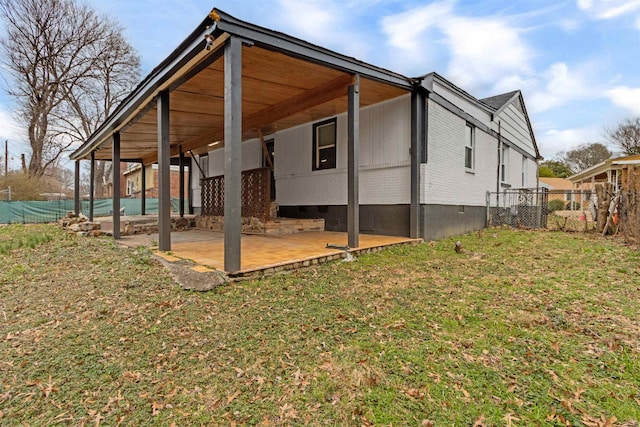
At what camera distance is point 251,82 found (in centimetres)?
570

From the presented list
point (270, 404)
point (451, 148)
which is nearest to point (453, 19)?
point (451, 148)

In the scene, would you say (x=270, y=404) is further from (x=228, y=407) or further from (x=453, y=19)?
(x=453, y=19)

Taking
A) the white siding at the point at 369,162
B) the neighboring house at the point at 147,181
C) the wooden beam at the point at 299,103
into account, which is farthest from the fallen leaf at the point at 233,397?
the neighboring house at the point at 147,181

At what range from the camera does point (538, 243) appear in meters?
7.16

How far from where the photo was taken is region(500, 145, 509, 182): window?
11.5 meters

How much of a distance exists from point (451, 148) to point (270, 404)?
301 inches

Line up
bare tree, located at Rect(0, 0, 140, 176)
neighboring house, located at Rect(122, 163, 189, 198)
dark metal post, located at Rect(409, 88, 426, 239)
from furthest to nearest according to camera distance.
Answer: neighboring house, located at Rect(122, 163, 189, 198) < bare tree, located at Rect(0, 0, 140, 176) < dark metal post, located at Rect(409, 88, 426, 239)

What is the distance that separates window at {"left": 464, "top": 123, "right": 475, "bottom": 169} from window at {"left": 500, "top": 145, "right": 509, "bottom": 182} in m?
2.95

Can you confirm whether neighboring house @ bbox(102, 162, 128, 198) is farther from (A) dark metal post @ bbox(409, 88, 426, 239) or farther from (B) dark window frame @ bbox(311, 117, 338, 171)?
(A) dark metal post @ bbox(409, 88, 426, 239)

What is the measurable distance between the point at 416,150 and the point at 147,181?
23.7m

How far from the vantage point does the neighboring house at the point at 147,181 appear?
24.4 metres

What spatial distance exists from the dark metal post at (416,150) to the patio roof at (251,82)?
1.32 feet

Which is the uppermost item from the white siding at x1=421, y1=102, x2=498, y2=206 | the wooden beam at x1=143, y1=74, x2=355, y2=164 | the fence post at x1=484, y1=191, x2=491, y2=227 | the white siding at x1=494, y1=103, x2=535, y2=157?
the white siding at x1=494, y1=103, x2=535, y2=157

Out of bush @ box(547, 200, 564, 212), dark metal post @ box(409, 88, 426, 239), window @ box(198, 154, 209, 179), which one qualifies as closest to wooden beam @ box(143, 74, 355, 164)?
dark metal post @ box(409, 88, 426, 239)
